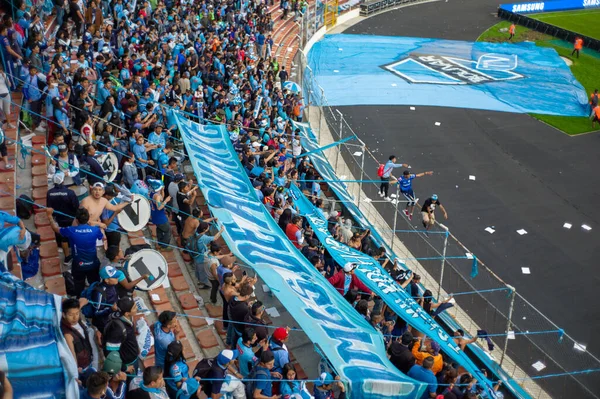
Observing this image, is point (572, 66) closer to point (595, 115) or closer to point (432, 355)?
point (595, 115)

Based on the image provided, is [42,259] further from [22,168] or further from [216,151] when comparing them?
[216,151]

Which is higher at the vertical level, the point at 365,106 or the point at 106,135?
the point at 106,135

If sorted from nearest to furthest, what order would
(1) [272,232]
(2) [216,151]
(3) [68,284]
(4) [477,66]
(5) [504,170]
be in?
(3) [68,284], (1) [272,232], (2) [216,151], (5) [504,170], (4) [477,66]

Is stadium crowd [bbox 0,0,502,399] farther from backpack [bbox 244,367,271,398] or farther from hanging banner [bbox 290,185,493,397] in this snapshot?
hanging banner [bbox 290,185,493,397]

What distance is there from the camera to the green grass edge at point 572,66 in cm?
2612

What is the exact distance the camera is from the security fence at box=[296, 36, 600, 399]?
12.8 m

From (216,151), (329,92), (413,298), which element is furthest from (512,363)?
(329,92)

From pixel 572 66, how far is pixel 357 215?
22326 mm

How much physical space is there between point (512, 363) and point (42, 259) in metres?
9.24

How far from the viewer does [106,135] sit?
12750 mm

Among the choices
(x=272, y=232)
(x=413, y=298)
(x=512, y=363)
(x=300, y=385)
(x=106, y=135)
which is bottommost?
(x=512, y=363)

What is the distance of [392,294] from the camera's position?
1164 centimetres

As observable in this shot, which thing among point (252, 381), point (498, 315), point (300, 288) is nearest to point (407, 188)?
point (498, 315)

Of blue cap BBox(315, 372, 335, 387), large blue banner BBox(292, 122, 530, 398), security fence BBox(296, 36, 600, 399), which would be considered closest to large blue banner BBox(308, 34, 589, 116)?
large blue banner BBox(292, 122, 530, 398)
